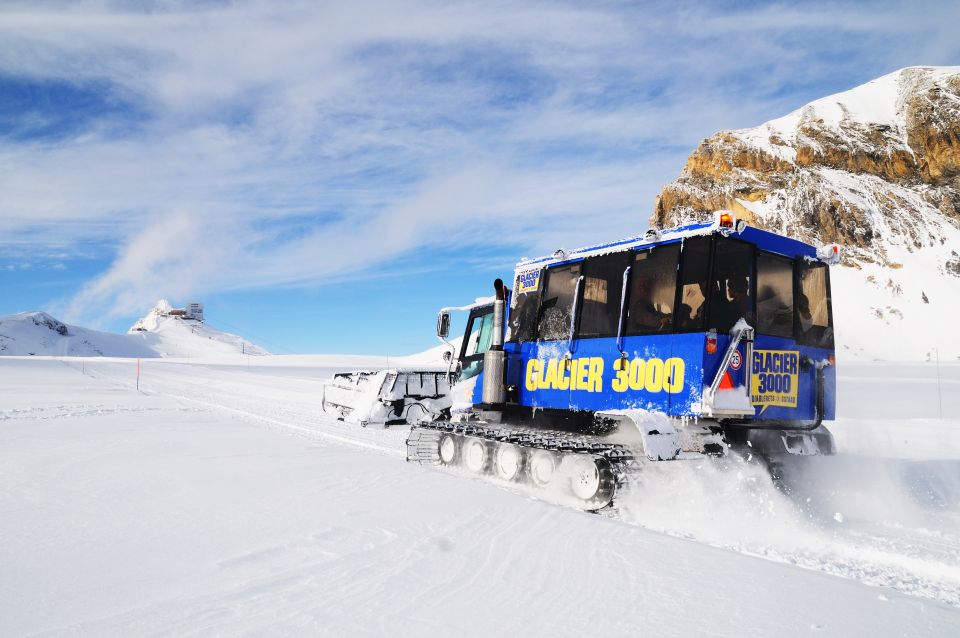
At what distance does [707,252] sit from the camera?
5.83 m

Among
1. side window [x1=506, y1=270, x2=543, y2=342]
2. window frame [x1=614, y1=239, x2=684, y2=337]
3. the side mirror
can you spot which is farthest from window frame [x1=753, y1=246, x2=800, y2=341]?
the side mirror

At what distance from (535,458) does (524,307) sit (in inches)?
84.5

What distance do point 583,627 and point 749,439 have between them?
4.04 meters

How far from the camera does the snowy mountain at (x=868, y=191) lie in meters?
63.9

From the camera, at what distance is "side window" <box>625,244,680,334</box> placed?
6.07 m

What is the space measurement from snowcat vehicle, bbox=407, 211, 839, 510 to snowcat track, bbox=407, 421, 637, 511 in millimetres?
19

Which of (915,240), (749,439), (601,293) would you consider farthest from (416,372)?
(915,240)

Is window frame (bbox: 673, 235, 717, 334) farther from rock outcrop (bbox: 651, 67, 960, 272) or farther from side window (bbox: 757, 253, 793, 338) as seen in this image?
rock outcrop (bbox: 651, 67, 960, 272)

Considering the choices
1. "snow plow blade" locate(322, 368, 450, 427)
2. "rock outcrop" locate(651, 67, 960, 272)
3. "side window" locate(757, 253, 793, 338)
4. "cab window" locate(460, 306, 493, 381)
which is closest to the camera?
"side window" locate(757, 253, 793, 338)

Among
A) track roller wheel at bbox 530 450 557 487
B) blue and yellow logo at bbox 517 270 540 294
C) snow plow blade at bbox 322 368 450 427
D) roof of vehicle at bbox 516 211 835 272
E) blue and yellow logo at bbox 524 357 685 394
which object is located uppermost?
roof of vehicle at bbox 516 211 835 272

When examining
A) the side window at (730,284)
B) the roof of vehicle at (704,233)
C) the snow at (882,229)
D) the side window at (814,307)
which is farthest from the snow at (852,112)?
the side window at (730,284)

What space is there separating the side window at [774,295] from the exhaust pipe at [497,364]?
10.1ft

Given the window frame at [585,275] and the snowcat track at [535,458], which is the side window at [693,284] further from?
the snowcat track at [535,458]

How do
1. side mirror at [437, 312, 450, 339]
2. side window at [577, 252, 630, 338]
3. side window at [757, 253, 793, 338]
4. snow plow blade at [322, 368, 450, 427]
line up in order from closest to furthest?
side window at [757, 253, 793, 338] < side window at [577, 252, 630, 338] < side mirror at [437, 312, 450, 339] < snow plow blade at [322, 368, 450, 427]
